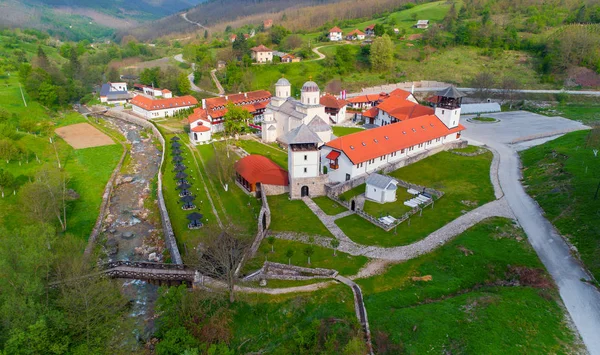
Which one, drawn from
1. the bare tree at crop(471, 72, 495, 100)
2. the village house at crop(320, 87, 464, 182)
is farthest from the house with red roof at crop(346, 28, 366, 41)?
the village house at crop(320, 87, 464, 182)

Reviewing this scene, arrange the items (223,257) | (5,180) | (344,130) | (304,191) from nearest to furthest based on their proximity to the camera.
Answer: (223,257)
(304,191)
(5,180)
(344,130)

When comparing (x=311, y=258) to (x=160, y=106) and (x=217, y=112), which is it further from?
(x=160, y=106)

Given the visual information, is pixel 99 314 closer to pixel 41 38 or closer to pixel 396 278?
pixel 396 278

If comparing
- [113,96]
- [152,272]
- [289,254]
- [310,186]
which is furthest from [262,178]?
[113,96]

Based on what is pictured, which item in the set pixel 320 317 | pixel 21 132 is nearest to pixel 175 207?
pixel 320 317

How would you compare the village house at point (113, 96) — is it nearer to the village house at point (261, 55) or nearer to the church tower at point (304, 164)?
the village house at point (261, 55)
